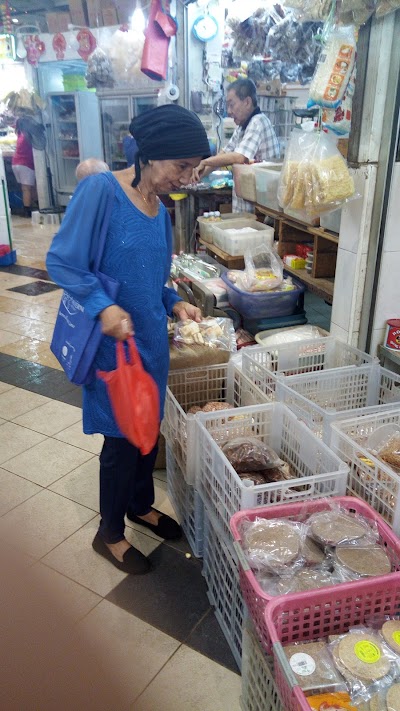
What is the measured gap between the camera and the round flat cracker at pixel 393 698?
1.13 m

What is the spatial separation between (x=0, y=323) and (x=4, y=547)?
4777mm

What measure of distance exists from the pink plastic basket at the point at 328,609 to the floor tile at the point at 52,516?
122 centimetres

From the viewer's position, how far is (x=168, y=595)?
2035 millimetres

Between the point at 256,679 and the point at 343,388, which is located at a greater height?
the point at 343,388

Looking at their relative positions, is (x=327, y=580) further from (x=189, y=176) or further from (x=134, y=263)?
(x=189, y=176)

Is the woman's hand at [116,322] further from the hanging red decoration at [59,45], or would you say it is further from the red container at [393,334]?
the hanging red decoration at [59,45]

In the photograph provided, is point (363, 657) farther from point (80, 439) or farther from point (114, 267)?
point (80, 439)

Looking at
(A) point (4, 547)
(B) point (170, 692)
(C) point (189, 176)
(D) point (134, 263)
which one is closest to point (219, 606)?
(B) point (170, 692)

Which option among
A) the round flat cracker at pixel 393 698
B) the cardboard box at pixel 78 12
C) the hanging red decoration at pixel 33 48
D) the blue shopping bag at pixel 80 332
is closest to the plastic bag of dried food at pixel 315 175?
the blue shopping bag at pixel 80 332

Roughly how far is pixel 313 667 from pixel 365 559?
33 centimetres

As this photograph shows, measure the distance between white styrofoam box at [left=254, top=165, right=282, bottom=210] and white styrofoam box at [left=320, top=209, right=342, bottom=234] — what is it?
592 millimetres

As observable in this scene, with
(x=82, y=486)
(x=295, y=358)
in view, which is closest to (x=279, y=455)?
(x=295, y=358)

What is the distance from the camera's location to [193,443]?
2.08 metres

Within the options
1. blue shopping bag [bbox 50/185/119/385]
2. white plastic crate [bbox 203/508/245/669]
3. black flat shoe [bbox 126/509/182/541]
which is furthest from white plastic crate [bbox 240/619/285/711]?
blue shopping bag [bbox 50/185/119/385]
